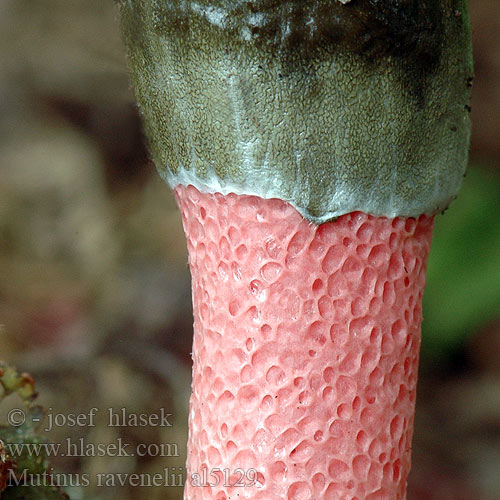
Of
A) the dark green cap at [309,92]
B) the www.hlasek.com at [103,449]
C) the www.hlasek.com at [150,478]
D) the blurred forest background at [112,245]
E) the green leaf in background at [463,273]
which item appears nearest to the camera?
the dark green cap at [309,92]

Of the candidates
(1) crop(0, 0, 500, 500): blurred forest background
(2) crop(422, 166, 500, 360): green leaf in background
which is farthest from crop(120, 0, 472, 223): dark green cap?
(2) crop(422, 166, 500, 360): green leaf in background

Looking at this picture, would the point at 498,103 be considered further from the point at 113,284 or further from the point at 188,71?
the point at 188,71

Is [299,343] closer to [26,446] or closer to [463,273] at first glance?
[26,446]

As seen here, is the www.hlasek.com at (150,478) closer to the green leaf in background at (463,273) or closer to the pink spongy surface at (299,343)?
the pink spongy surface at (299,343)

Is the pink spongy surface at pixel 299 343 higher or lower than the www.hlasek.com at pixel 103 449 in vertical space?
higher

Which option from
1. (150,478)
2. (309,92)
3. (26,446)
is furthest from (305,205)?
(150,478)

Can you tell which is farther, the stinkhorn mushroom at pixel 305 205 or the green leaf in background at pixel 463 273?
the green leaf in background at pixel 463 273

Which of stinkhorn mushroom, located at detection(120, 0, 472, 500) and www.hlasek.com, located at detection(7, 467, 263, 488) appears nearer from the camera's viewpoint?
stinkhorn mushroom, located at detection(120, 0, 472, 500)

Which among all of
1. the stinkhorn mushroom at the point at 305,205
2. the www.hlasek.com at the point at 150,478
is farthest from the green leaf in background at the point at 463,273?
the stinkhorn mushroom at the point at 305,205

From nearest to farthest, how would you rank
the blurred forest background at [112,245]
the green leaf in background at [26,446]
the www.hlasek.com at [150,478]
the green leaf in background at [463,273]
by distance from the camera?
the www.hlasek.com at [150,478]
the green leaf in background at [26,446]
the blurred forest background at [112,245]
the green leaf in background at [463,273]

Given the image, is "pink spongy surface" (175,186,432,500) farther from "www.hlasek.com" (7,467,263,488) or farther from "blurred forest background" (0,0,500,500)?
"blurred forest background" (0,0,500,500)
